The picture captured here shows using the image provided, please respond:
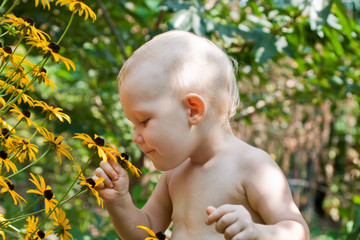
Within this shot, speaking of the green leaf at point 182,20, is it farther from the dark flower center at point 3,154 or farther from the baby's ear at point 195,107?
the dark flower center at point 3,154

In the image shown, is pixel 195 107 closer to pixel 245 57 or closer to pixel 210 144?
pixel 210 144

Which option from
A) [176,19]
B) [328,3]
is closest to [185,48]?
[176,19]

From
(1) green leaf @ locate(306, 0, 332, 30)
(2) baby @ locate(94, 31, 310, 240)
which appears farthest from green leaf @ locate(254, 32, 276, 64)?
(2) baby @ locate(94, 31, 310, 240)

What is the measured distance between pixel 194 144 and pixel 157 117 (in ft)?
0.37

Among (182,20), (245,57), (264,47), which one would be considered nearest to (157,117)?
(182,20)

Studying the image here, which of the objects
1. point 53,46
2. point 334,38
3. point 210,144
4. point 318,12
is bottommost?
point 334,38

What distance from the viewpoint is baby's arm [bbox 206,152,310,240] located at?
31.2 inches

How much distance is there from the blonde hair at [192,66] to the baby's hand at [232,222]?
1.03 feet

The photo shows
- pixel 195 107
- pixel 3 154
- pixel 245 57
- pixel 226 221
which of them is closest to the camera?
pixel 226 221

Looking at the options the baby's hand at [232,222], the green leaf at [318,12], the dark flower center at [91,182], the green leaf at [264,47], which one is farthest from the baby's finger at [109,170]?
the green leaf at [318,12]

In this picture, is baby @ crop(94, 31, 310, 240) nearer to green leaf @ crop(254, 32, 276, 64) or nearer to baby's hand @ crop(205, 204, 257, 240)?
baby's hand @ crop(205, 204, 257, 240)

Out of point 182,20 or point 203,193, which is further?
point 182,20

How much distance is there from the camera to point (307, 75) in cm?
284

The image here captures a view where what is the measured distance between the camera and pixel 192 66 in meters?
1.03
